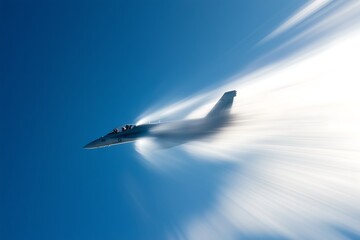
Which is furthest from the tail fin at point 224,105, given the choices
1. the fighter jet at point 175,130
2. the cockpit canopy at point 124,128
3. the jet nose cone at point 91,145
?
the jet nose cone at point 91,145

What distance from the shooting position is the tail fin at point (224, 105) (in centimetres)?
5366

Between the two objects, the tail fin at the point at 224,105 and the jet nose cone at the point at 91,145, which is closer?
the tail fin at the point at 224,105

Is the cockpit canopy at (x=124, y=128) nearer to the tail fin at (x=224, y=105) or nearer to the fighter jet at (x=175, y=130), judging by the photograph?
the fighter jet at (x=175, y=130)

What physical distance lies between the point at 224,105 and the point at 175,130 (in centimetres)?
1124

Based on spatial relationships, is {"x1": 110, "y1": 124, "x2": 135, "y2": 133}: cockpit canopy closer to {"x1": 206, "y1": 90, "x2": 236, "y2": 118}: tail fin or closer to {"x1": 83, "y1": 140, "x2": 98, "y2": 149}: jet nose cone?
{"x1": 83, "y1": 140, "x2": 98, "y2": 149}: jet nose cone

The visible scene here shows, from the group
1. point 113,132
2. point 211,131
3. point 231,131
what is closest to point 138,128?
point 113,132

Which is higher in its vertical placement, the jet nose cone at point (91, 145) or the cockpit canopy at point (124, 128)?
the cockpit canopy at point (124, 128)

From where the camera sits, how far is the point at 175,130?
55219 mm

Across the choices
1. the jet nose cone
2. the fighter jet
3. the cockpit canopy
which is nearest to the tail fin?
the fighter jet

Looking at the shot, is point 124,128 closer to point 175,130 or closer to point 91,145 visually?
point 91,145

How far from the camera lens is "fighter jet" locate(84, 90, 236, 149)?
176ft

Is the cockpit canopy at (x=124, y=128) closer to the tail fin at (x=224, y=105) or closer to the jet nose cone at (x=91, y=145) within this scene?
the jet nose cone at (x=91, y=145)

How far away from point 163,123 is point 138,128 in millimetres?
5588

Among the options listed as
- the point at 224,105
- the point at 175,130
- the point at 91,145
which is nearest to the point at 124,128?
the point at 91,145
